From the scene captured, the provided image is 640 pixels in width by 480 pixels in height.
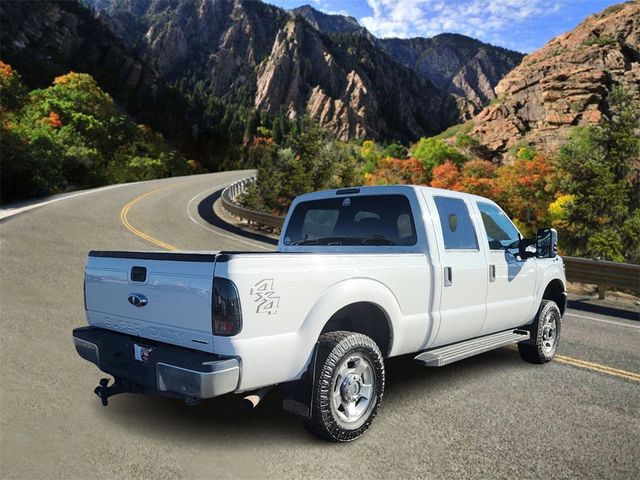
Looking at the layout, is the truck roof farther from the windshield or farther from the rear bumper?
the rear bumper

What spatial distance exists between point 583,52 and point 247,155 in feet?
213

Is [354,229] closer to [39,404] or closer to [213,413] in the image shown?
[213,413]

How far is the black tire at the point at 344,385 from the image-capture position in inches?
130

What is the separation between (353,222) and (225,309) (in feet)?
7.14

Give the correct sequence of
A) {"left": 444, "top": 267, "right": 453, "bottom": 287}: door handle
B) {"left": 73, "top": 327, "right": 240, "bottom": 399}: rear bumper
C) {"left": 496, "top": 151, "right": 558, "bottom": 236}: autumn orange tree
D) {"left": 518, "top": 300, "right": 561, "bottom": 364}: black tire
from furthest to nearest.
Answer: {"left": 496, "top": 151, "right": 558, "bottom": 236}: autumn orange tree → {"left": 518, "top": 300, "right": 561, "bottom": 364}: black tire → {"left": 444, "top": 267, "right": 453, "bottom": 287}: door handle → {"left": 73, "top": 327, "right": 240, "bottom": 399}: rear bumper

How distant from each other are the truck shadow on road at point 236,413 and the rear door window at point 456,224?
4.64 feet

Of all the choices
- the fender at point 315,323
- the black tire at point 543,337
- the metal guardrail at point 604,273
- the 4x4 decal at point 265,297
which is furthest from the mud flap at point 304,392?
the metal guardrail at point 604,273

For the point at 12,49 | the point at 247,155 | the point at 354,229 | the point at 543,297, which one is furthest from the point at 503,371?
the point at 247,155

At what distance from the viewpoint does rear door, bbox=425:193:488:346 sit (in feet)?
14.4

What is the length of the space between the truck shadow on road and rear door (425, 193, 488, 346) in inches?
22.2

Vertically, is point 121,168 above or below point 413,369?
above

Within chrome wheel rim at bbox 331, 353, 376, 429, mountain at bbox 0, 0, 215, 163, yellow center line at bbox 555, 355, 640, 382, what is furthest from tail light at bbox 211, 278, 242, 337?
mountain at bbox 0, 0, 215, 163

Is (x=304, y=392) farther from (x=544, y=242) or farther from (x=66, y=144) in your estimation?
(x=66, y=144)

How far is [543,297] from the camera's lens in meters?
6.20
